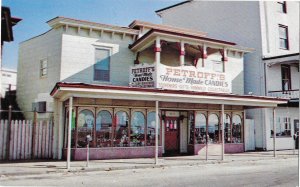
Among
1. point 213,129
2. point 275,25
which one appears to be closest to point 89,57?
point 213,129

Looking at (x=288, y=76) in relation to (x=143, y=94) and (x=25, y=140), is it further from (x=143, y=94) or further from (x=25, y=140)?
(x=25, y=140)

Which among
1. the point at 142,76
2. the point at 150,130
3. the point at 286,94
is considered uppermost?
the point at 142,76

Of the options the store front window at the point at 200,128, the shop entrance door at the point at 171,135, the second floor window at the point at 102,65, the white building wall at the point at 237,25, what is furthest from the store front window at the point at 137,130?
the white building wall at the point at 237,25

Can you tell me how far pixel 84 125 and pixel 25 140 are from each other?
2.82 meters

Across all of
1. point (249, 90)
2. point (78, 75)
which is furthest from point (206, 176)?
point (249, 90)

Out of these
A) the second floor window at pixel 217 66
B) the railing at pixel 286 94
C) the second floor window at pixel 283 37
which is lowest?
the railing at pixel 286 94

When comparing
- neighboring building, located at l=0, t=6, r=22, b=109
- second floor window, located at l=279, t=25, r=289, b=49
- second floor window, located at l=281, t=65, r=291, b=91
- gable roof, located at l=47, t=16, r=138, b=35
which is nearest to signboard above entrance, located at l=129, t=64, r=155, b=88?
gable roof, located at l=47, t=16, r=138, b=35

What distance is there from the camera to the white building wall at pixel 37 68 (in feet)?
53.7

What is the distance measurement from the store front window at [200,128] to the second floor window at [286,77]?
8599 millimetres

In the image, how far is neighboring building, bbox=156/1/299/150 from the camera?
2188 centimetres

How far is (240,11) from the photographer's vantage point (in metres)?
24.0

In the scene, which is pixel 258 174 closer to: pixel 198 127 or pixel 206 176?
pixel 206 176

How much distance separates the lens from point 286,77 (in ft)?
78.0

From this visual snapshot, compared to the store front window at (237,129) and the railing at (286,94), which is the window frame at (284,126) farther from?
the store front window at (237,129)
